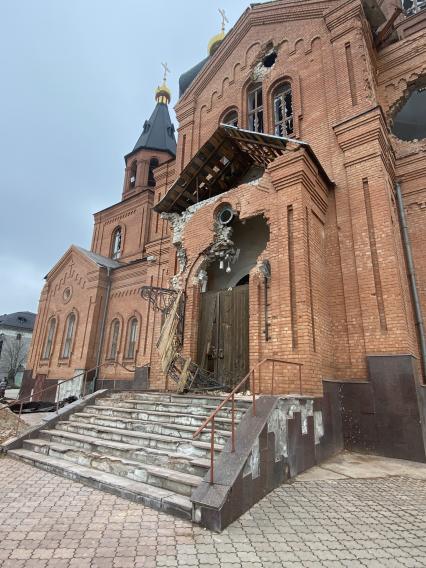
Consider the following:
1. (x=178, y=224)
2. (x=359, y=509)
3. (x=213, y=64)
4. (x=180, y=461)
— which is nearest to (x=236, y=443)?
(x=180, y=461)

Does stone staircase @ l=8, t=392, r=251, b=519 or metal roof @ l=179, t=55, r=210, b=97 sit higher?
metal roof @ l=179, t=55, r=210, b=97

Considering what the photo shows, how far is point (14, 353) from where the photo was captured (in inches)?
1807

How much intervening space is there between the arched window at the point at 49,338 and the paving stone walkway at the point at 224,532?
16.5 metres

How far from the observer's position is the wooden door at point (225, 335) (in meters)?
8.13

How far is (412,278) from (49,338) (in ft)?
60.6

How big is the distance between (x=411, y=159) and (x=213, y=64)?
8.55m

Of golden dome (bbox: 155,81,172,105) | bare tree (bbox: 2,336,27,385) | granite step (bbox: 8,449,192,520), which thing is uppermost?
golden dome (bbox: 155,81,172,105)

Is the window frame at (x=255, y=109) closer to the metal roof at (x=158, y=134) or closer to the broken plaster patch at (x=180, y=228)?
the broken plaster patch at (x=180, y=228)

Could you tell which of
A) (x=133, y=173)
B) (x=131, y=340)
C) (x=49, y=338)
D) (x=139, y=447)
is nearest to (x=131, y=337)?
(x=131, y=340)

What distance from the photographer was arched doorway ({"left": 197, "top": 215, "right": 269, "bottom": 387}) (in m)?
8.20

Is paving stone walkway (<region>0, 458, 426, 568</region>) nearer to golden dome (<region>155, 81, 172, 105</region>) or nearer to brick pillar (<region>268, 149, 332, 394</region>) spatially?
brick pillar (<region>268, 149, 332, 394</region>)

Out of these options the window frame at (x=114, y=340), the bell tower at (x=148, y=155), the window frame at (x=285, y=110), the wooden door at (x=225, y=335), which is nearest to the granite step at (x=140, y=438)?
the wooden door at (x=225, y=335)

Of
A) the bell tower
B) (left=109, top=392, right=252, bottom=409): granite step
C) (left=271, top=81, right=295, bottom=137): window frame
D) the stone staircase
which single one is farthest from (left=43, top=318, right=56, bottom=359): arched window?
(left=271, top=81, right=295, bottom=137): window frame

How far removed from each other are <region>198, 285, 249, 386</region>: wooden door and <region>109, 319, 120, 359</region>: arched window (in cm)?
952
